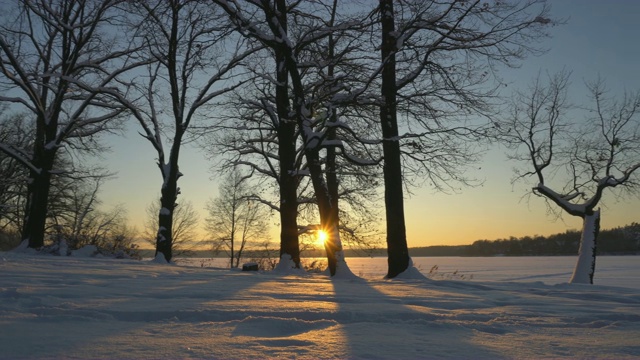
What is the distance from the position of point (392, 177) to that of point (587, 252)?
11419 mm

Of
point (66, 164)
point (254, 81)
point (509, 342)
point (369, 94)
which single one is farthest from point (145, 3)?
point (66, 164)

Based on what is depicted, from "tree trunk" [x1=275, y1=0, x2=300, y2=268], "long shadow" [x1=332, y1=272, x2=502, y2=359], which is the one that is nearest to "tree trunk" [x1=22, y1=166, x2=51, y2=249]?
"tree trunk" [x1=275, y1=0, x2=300, y2=268]

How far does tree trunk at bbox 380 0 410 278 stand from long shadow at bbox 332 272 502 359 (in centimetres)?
620

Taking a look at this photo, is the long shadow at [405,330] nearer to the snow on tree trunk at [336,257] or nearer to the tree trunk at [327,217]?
the snow on tree trunk at [336,257]

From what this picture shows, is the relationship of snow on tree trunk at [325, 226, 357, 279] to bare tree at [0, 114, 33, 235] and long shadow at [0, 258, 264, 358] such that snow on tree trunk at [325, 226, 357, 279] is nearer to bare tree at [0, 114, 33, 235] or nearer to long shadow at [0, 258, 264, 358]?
long shadow at [0, 258, 264, 358]

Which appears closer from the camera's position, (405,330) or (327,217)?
(405,330)

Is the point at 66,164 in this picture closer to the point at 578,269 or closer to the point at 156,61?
the point at 156,61

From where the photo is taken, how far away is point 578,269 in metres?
19.0

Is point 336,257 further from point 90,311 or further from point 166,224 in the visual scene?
point 90,311

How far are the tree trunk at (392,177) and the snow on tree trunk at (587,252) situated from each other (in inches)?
401

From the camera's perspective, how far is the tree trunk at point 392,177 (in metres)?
12.0

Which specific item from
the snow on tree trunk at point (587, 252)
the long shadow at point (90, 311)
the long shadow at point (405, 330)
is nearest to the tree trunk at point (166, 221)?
the long shadow at point (90, 311)

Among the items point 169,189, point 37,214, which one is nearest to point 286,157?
point 169,189

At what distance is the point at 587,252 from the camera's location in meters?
19.1
